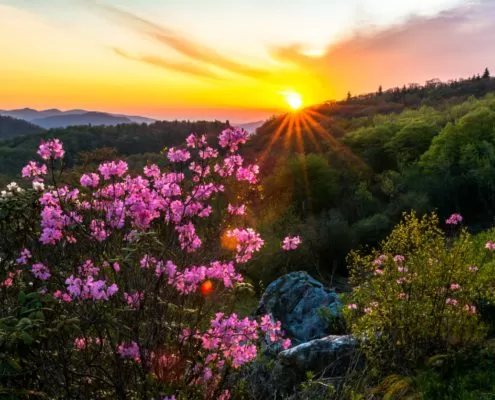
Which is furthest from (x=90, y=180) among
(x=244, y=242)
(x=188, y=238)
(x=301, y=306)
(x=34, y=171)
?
(x=301, y=306)

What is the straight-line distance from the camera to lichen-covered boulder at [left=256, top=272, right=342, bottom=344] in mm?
11531

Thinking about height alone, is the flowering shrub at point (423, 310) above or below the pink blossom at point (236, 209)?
below

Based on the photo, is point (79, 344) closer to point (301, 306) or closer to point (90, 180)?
point (90, 180)

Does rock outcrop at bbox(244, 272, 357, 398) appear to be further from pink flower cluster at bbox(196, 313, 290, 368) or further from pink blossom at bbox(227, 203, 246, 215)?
pink blossom at bbox(227, 203, 246, 215)

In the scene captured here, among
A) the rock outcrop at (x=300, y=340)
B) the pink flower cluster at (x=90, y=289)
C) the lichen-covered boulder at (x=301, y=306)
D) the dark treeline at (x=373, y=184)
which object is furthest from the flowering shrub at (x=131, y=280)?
the dark treeline at (x=373, y=184)

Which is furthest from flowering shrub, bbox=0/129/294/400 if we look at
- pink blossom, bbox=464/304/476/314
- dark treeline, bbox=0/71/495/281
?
dark treeline, bbox=0/71/495/281

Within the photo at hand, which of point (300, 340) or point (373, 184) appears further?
point (373, 184)

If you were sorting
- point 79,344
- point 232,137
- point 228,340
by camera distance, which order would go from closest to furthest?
point 79,344, point 228,340, point 232,137

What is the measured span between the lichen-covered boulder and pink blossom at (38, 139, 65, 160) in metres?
8.67

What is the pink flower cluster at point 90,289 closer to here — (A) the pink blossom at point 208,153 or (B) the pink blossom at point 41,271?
(B) the pink blossom at point 41,271

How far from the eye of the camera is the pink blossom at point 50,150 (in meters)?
4.55

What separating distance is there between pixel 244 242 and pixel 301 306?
7.86 metres

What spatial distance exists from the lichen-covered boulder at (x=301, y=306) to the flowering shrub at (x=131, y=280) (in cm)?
700

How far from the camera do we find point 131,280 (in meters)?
4.19
